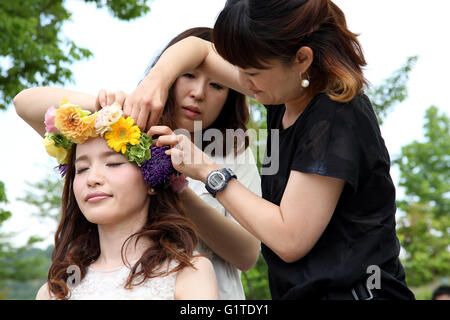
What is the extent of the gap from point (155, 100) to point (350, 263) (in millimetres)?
1308

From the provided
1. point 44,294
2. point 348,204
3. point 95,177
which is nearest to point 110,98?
point 95,177

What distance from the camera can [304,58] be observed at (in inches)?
94.8

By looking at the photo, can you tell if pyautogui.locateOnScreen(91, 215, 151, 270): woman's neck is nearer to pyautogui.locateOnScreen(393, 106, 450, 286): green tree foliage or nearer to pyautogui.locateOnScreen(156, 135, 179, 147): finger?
pyautogui.locateOnScreen(156, 135, 179, 147): finger

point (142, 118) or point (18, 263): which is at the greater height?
point (142, 118)

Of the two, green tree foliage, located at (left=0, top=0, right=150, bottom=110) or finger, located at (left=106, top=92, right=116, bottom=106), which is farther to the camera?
green tree foliage, located at (left=0, top=0, right=150, bottom=110)

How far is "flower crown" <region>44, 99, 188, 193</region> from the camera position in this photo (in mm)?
2777

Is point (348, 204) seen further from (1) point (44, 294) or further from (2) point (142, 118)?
(1) point (44, 294)

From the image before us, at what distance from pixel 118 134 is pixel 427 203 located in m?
23.3

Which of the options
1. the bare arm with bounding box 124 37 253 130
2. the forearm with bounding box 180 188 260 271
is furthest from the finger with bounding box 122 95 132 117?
the forearm with bounding box 180 188 260 271

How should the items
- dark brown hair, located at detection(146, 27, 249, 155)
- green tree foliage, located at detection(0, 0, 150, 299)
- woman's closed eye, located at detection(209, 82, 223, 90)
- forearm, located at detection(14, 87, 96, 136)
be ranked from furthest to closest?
green tree foliage, located at detection(0, 0, 150, 299) < dark brown hair, located at detection(146, 27, 249, 155) < woman's closed eye, located at detection(209, 82, 223, 90) < forearm, located at detection(14, 87, 96, 136)

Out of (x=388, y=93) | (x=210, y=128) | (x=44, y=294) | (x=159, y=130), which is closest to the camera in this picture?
(x=159, y=130)

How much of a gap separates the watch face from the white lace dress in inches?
22.1

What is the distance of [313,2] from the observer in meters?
2.40

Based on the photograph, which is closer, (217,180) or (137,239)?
(217,180)
